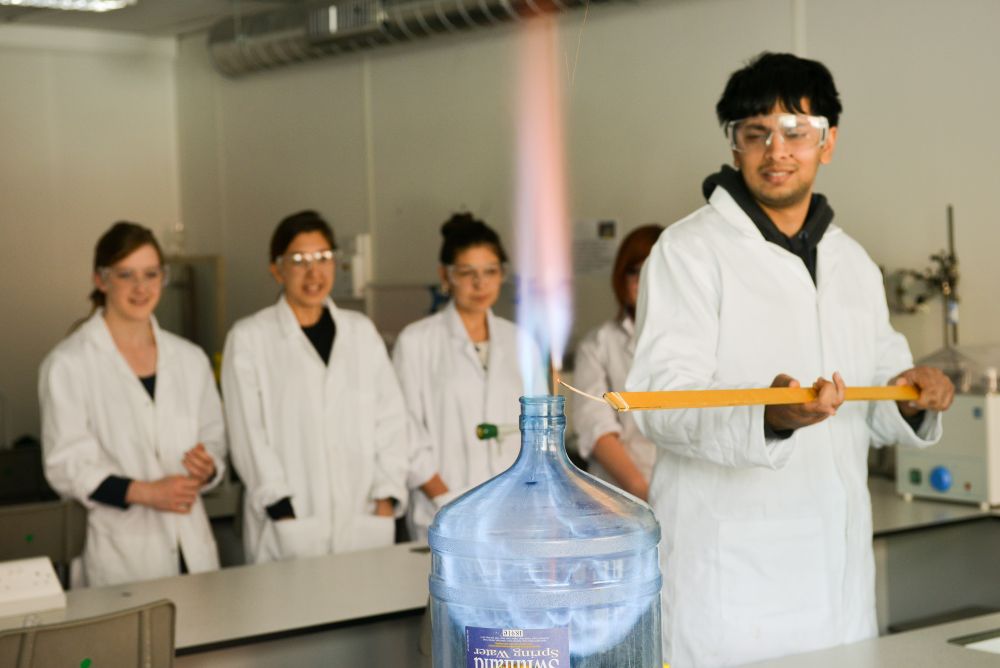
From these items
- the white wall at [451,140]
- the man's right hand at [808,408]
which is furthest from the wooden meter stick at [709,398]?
the white wall at [451,140]

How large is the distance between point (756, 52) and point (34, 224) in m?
4.71

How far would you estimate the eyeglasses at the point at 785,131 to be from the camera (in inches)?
86.9

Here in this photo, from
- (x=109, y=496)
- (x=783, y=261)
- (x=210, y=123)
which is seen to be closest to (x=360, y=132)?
(x=210, y=123)

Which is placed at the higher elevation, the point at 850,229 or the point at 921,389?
the point at 850,229

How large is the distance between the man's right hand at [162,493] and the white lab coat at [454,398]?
72cm

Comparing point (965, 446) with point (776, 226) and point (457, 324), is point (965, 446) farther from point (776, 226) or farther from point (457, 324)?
point (776, 226)

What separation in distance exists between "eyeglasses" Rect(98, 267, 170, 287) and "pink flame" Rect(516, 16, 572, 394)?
2.47 meters

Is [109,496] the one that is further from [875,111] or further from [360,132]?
[360,132]

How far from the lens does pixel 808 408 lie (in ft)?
5.48

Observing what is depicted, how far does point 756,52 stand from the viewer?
14.5ft

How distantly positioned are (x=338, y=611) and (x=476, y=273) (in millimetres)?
1432

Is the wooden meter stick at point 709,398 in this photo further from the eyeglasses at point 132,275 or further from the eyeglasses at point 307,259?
the eyeglasses at point 132,275

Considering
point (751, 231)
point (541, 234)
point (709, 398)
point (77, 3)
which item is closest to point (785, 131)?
point (751, 231)

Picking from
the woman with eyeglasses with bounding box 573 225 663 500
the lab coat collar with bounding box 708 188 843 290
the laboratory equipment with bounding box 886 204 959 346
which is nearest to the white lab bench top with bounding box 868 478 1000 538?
the laboratory equipment with bounding box 886 204 959 346
